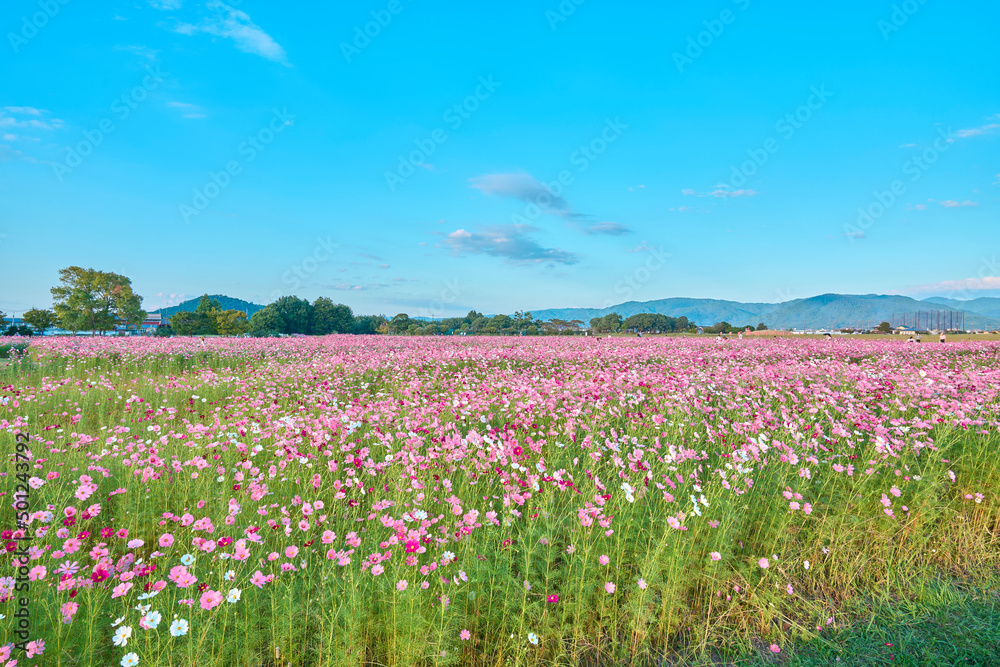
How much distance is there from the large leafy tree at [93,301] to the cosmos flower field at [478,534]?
247 ft

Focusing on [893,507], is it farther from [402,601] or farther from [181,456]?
[181,456]

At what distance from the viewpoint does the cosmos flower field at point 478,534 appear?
2.54 m

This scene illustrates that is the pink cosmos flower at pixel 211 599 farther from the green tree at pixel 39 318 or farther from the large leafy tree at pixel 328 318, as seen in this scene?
the green tree at pixel 39 318

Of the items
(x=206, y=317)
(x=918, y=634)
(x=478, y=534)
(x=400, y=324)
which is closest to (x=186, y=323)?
(x=206, y=317)

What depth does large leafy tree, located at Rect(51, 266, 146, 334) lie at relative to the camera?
61531 mm

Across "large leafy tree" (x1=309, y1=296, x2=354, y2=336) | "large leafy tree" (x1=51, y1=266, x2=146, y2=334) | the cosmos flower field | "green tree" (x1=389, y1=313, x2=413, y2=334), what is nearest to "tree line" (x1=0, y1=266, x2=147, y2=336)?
"large leafy tree" (x1=51, y1=266, x2=146, y2=334)

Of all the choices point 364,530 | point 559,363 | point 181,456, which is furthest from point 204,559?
point 559,363

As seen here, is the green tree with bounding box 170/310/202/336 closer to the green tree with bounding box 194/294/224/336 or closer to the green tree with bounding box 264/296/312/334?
the green tree with bounding box 194/294/224/336

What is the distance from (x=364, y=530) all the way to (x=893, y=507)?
16.4 feet

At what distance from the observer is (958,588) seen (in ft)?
12.4

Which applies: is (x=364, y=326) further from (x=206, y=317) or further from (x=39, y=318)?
(x=39, y=318)

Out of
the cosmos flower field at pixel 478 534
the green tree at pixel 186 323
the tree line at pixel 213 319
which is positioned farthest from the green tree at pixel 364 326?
the cosmos flower field at pixel 478 534

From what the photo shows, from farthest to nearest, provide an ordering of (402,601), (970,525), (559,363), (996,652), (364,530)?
(559,363)
(970,525)
(364,530)
(996,652)
(402,601)

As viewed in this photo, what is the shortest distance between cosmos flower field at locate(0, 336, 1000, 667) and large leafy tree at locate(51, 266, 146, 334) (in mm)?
75256
